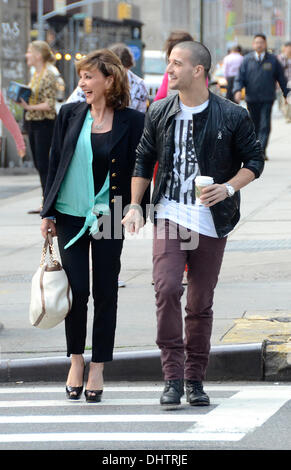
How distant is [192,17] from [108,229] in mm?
94149

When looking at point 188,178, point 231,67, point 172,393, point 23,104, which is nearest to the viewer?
point 188,178

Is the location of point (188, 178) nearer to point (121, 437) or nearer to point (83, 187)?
point (83, 187)

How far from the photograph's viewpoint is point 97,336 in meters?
6.00

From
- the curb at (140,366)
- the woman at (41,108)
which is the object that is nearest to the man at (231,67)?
the woman at (41,108)

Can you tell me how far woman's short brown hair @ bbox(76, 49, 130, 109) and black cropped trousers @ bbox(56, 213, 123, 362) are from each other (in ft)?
2.10

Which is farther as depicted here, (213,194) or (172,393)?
(172,393)

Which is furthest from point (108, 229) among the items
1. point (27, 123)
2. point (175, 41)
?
point (27, 123)

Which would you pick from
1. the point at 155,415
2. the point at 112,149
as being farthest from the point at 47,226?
the point at 155,415

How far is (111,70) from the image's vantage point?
591 cm

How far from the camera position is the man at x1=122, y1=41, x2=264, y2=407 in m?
5.64

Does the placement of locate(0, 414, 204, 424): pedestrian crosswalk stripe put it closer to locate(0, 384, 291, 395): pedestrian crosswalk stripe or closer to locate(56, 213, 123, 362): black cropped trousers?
locate(56, 213, 123, 362): black cropped trousers

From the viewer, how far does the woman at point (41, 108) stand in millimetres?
12297

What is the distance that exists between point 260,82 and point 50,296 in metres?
12.1

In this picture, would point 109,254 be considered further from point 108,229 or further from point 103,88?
point 103,88
